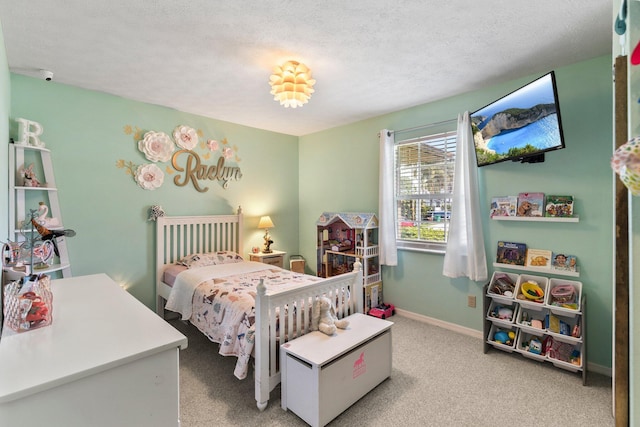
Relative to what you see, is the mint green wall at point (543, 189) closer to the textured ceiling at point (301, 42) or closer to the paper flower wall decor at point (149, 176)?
the textured ceiling at point (301, 42)

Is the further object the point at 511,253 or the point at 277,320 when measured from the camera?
the point at 511,253

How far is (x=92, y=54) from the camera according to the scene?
2240mm

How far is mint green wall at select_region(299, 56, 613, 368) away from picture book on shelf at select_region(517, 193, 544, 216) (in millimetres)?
76

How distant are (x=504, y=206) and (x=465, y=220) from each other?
14.2 inches

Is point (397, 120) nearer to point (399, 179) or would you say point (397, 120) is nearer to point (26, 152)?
point (399, 179)

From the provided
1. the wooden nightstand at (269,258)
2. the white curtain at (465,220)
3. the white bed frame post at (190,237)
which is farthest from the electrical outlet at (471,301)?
the white bed frame post at (190,237)

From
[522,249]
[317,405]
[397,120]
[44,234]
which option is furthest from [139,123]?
[522,249]

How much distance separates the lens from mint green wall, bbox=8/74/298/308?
2723 millimetres

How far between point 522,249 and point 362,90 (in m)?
2.14

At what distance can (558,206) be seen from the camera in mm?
2471

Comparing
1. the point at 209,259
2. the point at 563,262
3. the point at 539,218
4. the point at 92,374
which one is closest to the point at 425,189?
the point at 539,218

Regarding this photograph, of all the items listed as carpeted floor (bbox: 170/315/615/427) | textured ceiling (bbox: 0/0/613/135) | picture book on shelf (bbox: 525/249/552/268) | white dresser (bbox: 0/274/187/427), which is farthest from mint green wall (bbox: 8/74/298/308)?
picture book on shelf (bbox: 525/249/552/268)

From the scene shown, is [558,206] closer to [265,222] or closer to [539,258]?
[539,258]

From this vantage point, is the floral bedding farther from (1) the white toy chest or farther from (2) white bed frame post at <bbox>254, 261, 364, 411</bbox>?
(1) the white toy chest
